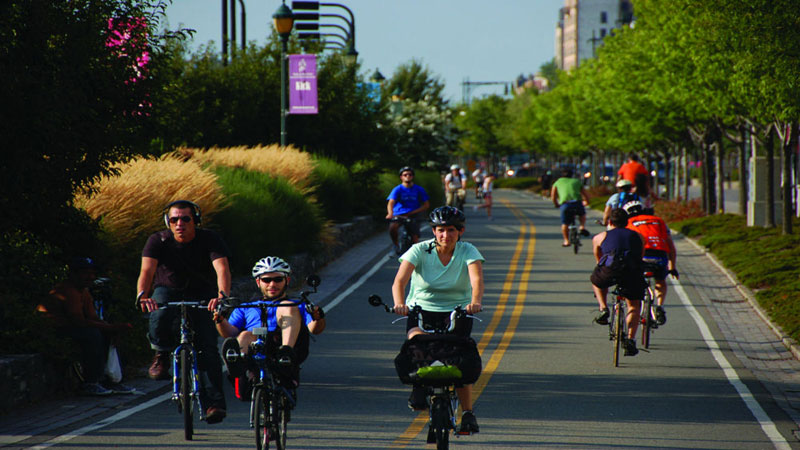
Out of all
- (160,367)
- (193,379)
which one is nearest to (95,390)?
(160,367)

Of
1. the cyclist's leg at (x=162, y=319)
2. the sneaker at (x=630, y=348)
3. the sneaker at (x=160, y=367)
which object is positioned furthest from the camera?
the sneaker at (x=630, y=348)

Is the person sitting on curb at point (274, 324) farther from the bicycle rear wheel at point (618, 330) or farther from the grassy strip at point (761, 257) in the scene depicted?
the grassy strip at point (761, 257)

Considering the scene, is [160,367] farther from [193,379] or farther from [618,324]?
[618,324]

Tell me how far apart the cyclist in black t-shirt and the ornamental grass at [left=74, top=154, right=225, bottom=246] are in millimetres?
3787

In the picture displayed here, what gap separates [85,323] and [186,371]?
258cm

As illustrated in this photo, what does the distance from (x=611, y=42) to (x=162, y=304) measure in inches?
1537

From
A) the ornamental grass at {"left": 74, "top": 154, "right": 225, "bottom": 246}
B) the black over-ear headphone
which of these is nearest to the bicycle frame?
the black over-ear headphone

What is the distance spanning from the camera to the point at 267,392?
7.79m

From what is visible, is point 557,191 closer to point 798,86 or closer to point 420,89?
point 798,86

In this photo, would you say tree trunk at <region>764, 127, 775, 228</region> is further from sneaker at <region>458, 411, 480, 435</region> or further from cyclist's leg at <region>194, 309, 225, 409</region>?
sneaker at <region>458, 411, 480, 435</region>

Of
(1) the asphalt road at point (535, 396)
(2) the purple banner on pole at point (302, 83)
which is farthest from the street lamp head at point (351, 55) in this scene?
(1) the asphalt road at point (535, 396)

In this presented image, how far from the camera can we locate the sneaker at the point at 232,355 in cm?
790

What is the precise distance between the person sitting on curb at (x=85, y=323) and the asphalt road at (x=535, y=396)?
2.64ft

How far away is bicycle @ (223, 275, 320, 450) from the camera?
7738mm
